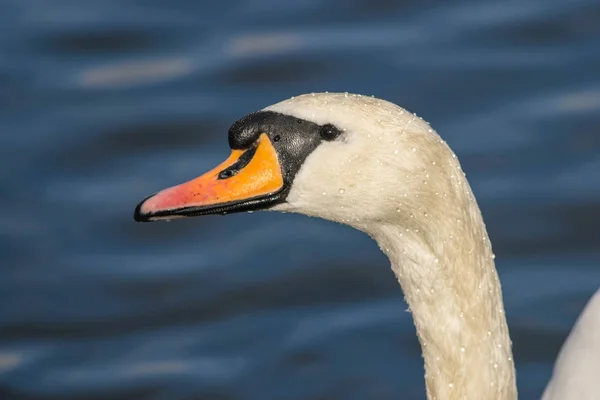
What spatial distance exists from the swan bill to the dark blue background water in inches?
84.5

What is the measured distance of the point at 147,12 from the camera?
9242 millimetres

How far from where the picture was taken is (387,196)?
4.48 meters

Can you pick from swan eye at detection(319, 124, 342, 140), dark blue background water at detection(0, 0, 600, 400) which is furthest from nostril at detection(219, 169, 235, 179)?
dark blue background water at detection(0, 0, 600, 400)

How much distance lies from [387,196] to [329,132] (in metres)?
0.27

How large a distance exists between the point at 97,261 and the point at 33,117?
1.30 metres

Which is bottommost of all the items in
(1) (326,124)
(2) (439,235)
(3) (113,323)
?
(2) (439,235)

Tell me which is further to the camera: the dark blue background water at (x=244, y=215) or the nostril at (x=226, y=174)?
the dark blue background water at (x=244, y=215)

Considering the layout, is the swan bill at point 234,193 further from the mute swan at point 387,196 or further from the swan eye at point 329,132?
the swan eye at point 329,132

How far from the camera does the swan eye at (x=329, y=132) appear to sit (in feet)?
14.7

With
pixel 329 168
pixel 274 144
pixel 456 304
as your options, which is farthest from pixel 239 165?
pixel 456 304

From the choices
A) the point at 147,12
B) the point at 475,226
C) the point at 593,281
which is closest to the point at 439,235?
the point at 475,226

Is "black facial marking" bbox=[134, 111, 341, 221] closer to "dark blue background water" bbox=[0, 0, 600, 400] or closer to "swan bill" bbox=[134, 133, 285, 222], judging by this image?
"swan bill" bbox=[134, 133, 285, 222]

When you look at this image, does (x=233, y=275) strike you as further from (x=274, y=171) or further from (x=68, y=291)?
(x=274, y=171)

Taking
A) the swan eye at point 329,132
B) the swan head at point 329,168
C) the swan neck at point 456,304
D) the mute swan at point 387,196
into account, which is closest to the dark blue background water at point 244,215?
the swan neck at point 456,304
